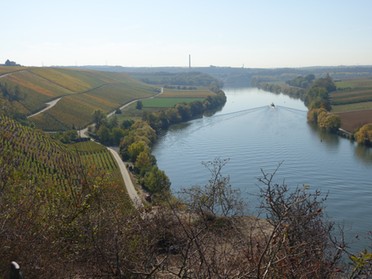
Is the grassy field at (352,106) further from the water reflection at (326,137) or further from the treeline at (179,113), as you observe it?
the treeline at (179,113)

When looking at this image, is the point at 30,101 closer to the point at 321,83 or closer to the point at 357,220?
the point at 357,220

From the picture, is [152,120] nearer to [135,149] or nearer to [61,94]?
[135,149]

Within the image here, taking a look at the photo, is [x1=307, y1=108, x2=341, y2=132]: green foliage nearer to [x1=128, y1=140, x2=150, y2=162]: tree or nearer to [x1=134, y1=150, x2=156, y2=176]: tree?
[x1=128, y1=140, x2=150, y2=162]: tree

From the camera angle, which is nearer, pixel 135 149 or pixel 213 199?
pixel 213 199

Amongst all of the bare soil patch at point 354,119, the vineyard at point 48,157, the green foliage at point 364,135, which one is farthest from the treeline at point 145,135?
the bare soil patch at point 354,119

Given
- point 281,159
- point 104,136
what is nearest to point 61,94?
point 104,136

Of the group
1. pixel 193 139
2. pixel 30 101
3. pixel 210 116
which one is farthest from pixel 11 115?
pixel 210 116

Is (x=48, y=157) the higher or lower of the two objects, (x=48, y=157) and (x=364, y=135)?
the higher
